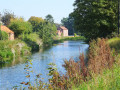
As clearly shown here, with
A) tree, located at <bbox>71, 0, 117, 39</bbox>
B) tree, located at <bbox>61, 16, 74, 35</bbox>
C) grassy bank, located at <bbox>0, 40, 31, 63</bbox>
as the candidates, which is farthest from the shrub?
tree, located at <bbox>61, 16, 74, 35</bbox>

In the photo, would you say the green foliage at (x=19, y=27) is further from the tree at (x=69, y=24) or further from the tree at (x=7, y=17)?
the tree at (x=69, y=24)

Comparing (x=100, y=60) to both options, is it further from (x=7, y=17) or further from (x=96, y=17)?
(x=7, y=17)

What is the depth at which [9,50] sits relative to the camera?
32.6 metres

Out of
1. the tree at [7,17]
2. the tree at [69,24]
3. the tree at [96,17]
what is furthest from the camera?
the tree at [69,24]

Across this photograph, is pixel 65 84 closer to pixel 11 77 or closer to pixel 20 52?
pixel 11 77

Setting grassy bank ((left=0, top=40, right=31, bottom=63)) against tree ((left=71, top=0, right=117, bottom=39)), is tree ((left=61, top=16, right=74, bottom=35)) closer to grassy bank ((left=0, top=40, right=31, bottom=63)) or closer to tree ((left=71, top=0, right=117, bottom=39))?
tree ((left=71, top=0, right=117, bottom=39))

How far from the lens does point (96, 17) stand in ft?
124

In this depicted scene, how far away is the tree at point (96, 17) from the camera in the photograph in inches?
1450

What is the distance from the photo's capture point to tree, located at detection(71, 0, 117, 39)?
3683cm

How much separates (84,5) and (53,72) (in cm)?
3111

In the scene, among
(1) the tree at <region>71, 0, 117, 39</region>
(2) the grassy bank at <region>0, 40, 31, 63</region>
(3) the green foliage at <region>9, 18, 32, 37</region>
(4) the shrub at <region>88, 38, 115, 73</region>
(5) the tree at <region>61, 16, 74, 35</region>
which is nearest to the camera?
(4) the shrub at <region>88, 38, 115, 73</region>

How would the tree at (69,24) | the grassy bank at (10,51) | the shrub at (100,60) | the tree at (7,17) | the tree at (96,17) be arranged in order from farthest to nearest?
1. the tree at (69,24)
2. the tree at (7,17)
3. the tree at (96,17)
4. the grassy bank at (10,51)
5. the shrub at (100,60)

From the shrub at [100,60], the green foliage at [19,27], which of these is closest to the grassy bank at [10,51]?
the green foliage at [19,27]

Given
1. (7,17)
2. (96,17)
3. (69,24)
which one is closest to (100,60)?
(96,17)
